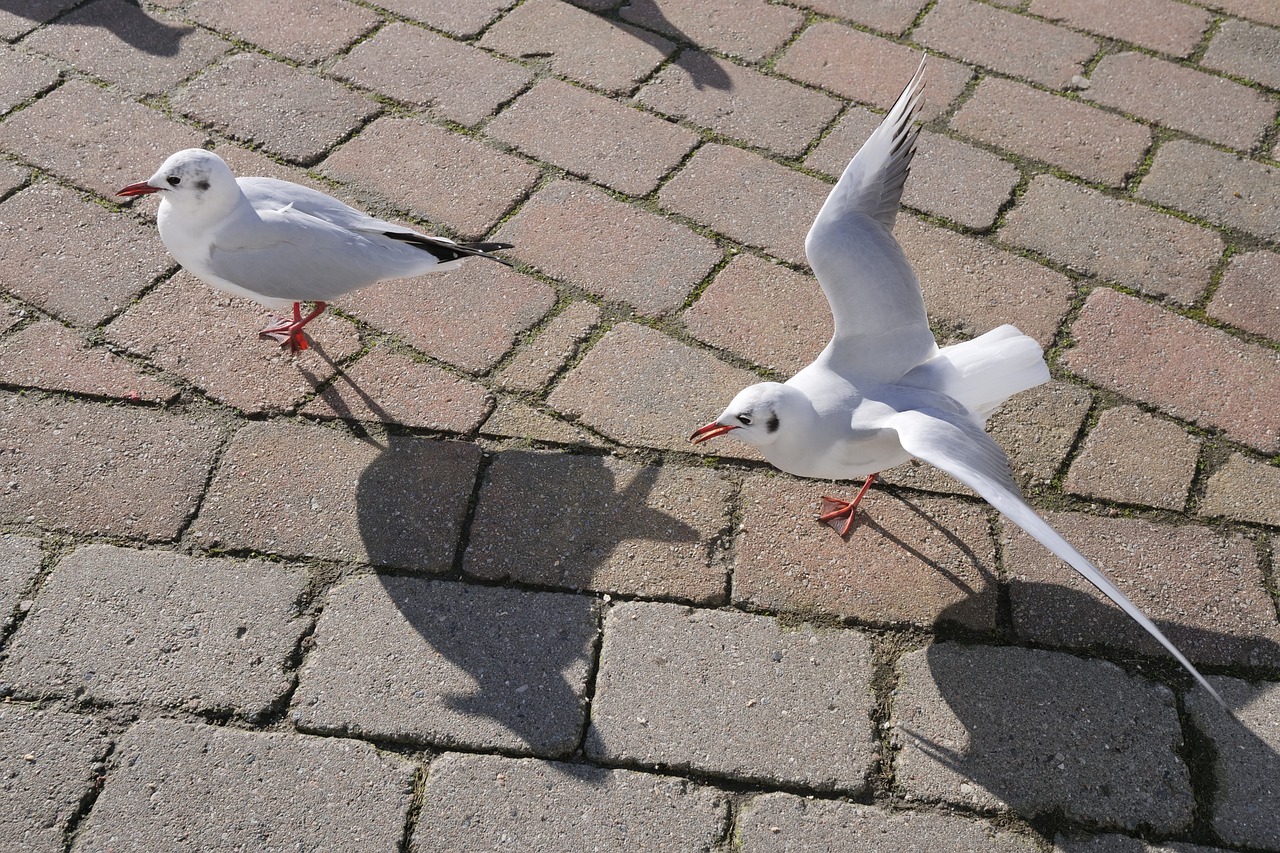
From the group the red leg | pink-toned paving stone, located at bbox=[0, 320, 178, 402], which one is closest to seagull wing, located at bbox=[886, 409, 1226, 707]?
the red leg

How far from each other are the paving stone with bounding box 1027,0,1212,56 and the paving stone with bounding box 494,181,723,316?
1901mm

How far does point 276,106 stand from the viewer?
3344 mm

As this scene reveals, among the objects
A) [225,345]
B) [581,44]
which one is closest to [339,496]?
[225,345]

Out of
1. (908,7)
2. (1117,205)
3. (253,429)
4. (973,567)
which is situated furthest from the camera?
(908,7)

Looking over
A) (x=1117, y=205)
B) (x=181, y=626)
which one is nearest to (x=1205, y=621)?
(x=1117, y=205)

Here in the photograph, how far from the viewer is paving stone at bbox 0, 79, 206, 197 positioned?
309 centimetres

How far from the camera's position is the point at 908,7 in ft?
12.7

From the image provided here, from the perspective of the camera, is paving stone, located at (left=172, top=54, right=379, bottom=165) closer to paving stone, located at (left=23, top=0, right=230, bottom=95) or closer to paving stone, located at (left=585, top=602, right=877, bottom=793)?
paving stone, located at (left=23, top=0, right=230, bottom=95)

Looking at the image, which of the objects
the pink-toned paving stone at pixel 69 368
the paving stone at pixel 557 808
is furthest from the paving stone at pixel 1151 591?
the pink-toned paving stone at pixel 69 368

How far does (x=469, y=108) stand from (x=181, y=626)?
6.38ft

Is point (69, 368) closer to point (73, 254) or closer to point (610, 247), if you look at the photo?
point (73, 254)

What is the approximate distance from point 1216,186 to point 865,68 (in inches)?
47.2

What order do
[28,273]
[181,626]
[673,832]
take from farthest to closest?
[28,273]
[181,626]
[673,832]

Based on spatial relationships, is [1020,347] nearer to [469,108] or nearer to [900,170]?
[900,170]
